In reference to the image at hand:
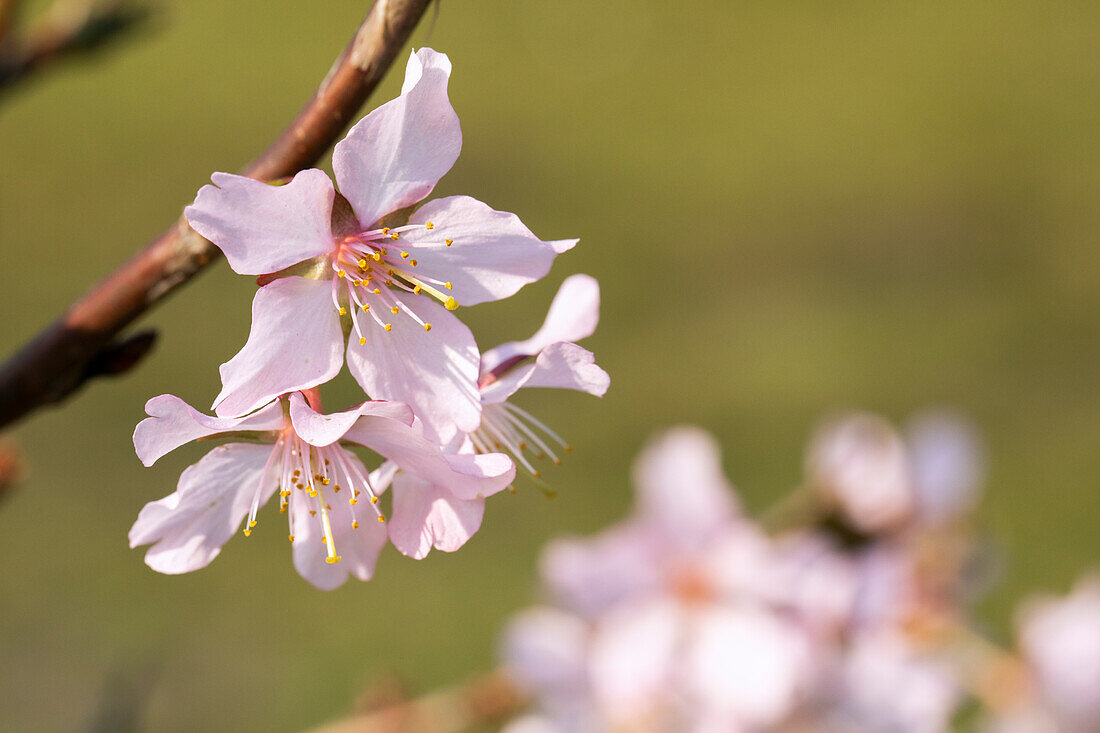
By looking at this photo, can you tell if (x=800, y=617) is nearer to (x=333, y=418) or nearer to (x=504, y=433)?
(x=504, y=433)

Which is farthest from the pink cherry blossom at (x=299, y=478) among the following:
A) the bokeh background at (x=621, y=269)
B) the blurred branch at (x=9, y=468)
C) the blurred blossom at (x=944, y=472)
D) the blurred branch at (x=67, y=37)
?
the bokeh background at (x=621, y=269)

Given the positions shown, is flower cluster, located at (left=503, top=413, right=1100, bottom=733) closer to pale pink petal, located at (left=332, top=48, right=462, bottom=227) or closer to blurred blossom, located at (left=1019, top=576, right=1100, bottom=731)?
blurred blossom, located at (left=1019, top=576, right=1100, bottom=731)

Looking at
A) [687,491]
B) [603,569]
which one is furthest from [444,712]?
[687,491]

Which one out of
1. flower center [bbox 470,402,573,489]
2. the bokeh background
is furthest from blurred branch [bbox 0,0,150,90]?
the bokeh background

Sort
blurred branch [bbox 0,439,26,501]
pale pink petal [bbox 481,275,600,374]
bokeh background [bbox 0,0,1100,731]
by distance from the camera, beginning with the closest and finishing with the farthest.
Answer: pale pink petal [bbox 481,275,600,374] < blurred branch [bbox 0,439,26,501] < bokeh background [bbox 0,0,1100,731]

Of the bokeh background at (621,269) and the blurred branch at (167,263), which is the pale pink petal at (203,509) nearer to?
the blurred branch at (167,263)

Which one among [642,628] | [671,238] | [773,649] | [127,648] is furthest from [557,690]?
[671,238]
